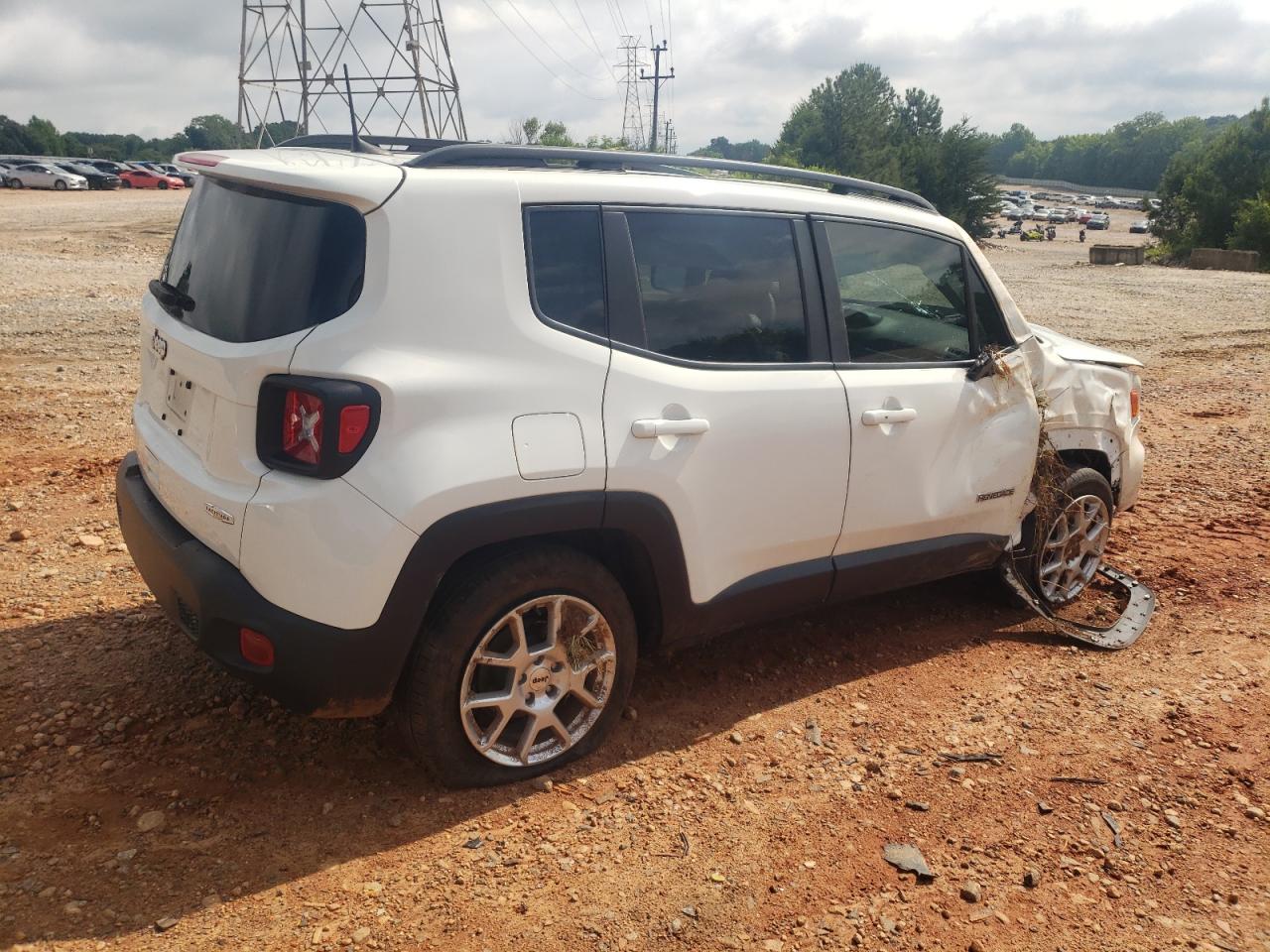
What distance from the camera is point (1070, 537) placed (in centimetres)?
478

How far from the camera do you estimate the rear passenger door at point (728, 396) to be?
317 cm

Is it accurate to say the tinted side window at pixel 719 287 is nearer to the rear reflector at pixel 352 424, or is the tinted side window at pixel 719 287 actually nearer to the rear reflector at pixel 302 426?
the rear reflector at pixel 352 424

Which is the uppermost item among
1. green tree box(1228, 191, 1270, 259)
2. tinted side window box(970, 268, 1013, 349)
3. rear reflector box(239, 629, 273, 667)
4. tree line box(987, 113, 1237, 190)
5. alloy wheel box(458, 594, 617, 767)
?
tree line box(987, 113, 1237, 190)

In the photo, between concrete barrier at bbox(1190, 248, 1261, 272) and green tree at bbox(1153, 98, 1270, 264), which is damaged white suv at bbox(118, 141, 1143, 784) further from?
green tree at bbox(1153, 98, 1270, 264)

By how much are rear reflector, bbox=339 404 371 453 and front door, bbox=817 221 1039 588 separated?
178 cm

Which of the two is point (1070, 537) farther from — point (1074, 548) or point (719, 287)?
point (719, 287)

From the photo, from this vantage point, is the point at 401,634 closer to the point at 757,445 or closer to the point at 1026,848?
the point at 757,445

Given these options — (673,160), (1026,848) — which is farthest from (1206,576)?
(673,160)

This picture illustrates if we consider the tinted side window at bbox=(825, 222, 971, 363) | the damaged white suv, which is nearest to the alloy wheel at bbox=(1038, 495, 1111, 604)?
the damaged white suv

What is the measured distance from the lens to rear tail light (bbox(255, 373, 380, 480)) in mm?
2637

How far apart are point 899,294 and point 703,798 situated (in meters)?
2.10

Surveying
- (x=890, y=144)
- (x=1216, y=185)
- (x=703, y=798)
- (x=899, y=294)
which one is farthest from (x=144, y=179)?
(x=703, y=798)

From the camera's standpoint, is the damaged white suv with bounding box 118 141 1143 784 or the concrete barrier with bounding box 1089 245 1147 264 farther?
the concrete barrier with bounding box 1089 245 1147 264

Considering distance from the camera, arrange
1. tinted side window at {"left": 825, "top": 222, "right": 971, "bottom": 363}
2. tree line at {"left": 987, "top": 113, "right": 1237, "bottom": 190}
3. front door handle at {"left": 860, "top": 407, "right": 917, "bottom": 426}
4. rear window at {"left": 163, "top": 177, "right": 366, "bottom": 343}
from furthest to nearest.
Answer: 1. tree line at {"left": 987, "top": 113, "right": 1237, "bottom": 190}
2. tinted side window at {"left": 825, "top": 222, "right": 971, "bottom": 363}
3. front door handle at {"left": 860, "top": 407, "right": 917, "bottom": 426}
4. rear window at {"left": 163, "top": 177, "right": 366, "bottom": 343}
